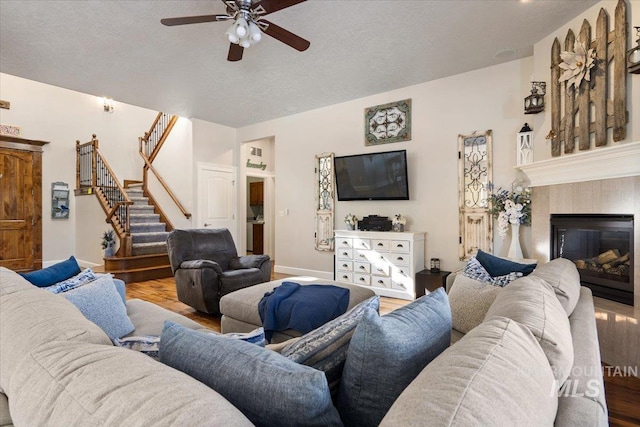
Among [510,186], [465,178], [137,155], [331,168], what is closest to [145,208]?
[137,155]

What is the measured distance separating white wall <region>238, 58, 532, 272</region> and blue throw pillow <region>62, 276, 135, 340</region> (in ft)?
12.3

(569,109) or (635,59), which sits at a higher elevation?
(635,59)

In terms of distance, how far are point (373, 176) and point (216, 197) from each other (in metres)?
3.25

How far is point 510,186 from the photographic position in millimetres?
3938

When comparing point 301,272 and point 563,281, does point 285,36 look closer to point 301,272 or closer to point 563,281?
point 563,281

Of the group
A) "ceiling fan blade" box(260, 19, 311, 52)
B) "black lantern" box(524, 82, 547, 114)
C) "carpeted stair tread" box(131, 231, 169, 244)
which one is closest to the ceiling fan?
"ceiling fan blade" box(260, 19, 311, 52)

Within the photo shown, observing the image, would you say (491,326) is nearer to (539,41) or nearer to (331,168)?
→ (539,41)

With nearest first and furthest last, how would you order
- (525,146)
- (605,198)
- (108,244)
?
1. (605,198)
2. (525,146)
3. (108,244)

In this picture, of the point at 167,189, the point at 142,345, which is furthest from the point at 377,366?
the point at 167,189

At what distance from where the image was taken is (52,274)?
183 cm

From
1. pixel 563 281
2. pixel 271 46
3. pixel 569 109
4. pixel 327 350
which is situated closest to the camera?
pixel 327 350

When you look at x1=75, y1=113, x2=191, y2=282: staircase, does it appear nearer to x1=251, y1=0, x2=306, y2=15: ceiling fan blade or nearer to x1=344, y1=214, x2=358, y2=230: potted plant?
x1=344, y1=214, x2=358, y2=230: potted plant

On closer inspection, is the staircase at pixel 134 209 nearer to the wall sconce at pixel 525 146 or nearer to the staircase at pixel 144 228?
the staircase at pixel 144 228

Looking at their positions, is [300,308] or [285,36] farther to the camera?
[285,36]
